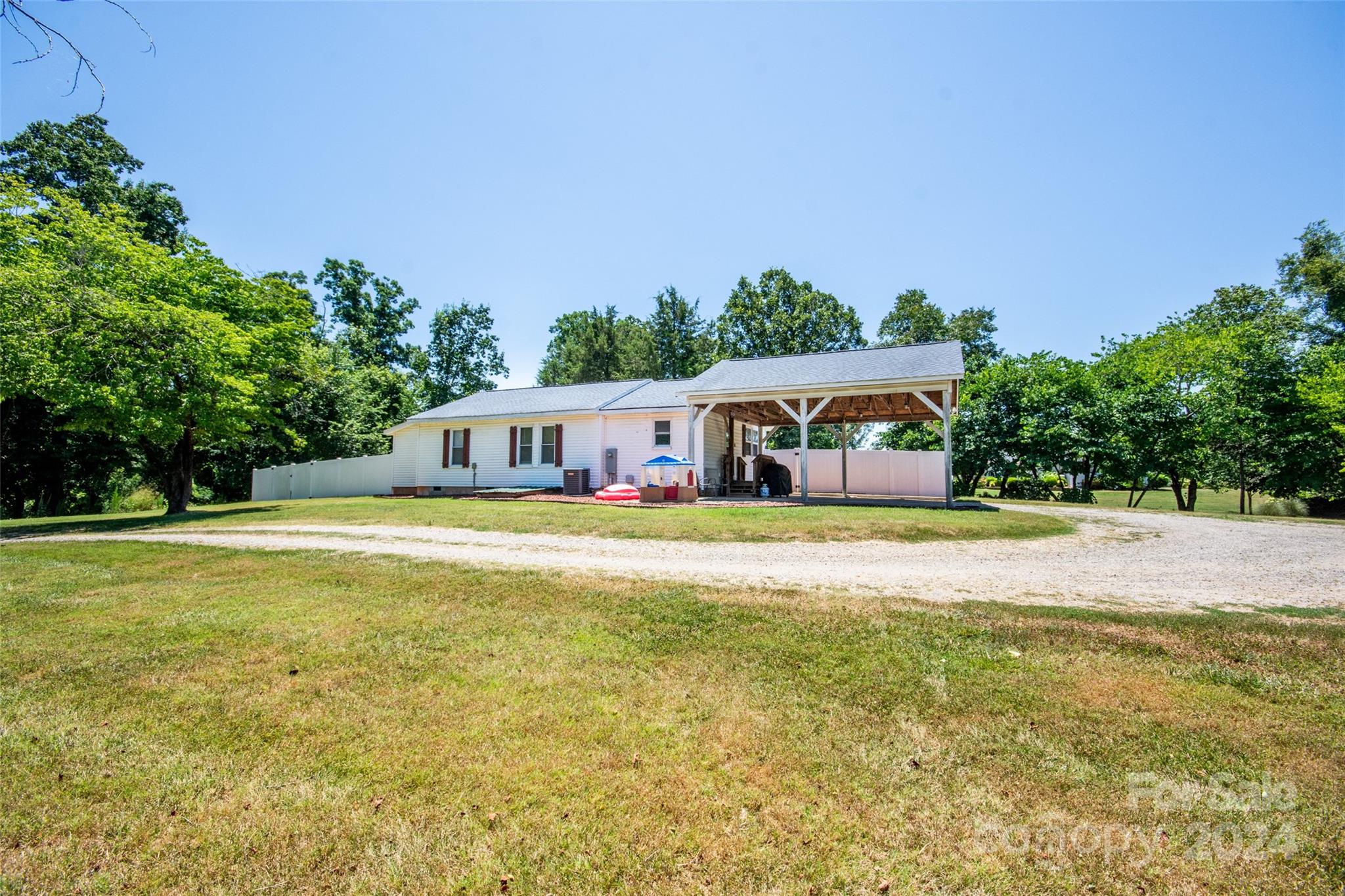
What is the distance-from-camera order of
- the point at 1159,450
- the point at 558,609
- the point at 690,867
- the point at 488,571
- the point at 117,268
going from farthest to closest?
the point at 1159,450 < the point at 117,268 < the point at 488,571 < the point at 558,609 < the point at 690,867

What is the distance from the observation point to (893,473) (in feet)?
72.7

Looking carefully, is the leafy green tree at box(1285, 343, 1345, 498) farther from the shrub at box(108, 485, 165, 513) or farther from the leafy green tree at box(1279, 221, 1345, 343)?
the shrub at box(108, 485, 165, 513)

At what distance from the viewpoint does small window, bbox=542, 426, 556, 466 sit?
21.3 meters

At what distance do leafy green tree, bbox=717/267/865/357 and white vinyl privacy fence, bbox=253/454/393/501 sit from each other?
24781 millimetres

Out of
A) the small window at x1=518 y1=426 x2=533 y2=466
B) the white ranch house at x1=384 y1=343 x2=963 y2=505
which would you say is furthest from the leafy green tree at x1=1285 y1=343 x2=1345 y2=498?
the small window at x1=518 y1=426 x2=533 y2=466

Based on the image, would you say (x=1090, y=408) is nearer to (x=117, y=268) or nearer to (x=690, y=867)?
(x=690, y=867)

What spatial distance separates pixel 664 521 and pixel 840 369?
28.2ft

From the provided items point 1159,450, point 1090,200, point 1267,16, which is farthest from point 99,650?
point 1159,450

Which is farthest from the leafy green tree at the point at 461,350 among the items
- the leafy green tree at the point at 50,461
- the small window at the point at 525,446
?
the small window at the point at 525,446

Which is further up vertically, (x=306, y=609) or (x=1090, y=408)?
(x=1090, y=408)

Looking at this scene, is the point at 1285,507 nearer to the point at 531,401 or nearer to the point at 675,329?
the point at 531,401

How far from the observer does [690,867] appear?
204cm

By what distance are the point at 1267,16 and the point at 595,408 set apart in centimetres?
1766

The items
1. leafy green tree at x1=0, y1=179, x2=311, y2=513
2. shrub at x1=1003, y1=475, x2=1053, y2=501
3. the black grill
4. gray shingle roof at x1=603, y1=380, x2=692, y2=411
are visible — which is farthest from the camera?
shrub at x1=1003, y1=475, x2=1053, y2=501
